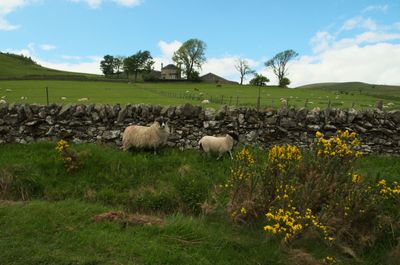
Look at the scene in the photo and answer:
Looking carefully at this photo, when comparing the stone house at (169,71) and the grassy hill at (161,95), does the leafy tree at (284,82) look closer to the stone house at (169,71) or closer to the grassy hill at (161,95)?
the stone house at (169,71)

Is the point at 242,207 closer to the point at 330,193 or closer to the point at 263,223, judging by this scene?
the point at 263,223

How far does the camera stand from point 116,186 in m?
8.30

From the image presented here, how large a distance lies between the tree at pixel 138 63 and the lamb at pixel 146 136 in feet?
291

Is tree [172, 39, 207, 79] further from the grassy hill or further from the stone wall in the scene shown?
the stone wall

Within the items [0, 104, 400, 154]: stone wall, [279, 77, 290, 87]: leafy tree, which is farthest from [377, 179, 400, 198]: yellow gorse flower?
[279, 77, 290, 87]: leafy tree

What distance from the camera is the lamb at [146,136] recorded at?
31.6ft

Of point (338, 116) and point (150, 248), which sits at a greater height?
point (338, 116)

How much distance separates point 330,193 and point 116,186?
5066 millimetres

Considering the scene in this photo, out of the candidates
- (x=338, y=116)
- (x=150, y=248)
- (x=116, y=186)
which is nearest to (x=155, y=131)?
(x=116, y=186)

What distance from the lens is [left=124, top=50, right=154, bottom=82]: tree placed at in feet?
311

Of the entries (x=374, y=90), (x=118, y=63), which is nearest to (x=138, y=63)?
(x=118, y=63)

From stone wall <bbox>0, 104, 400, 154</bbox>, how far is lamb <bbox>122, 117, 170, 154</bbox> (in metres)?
0.68

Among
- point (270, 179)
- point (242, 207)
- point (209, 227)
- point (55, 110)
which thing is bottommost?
point (209, 227)

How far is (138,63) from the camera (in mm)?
96438
